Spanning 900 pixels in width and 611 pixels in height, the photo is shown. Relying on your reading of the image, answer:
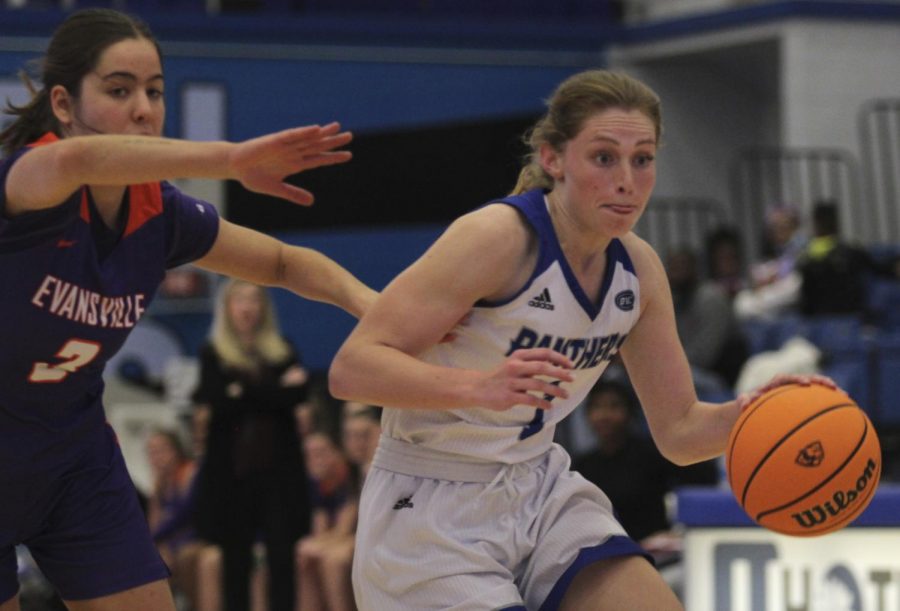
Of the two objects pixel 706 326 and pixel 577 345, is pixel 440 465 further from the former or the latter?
pixel 706 326

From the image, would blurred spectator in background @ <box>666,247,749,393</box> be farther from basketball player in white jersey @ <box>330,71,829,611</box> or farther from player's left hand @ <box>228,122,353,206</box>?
player's left hand @ <box>228,122,353,206</box>

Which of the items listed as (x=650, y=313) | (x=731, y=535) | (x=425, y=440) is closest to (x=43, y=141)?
(x=425, y=440)

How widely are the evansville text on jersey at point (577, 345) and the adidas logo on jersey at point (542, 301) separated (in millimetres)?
56

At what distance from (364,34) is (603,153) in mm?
9601

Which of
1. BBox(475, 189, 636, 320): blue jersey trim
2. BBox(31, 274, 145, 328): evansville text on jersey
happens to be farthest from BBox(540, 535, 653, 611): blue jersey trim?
BBox(31, 274, 145, 328): evansville text on jersey

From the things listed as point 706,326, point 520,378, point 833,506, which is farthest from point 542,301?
point 706,326

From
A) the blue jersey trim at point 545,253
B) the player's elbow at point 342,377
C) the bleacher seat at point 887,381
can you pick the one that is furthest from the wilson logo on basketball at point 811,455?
the bleacher seat at point 887,381

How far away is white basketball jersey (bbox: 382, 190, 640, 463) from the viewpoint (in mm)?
3617

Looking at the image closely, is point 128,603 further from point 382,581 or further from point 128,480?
point 382,581

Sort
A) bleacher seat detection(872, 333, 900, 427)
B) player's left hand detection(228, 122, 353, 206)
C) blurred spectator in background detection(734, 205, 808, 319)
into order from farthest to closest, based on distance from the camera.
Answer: blurred spectator in background detection(734, 205, 808, 319) → bleacher seat detection(872, 333, 900, 427) → player's left hand detection(228, 122, 353, 206)

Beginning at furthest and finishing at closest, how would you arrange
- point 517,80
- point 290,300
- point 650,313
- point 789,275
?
point 517,80 < point 290,300 < point 789,275 < point 650,313

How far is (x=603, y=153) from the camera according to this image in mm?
3656

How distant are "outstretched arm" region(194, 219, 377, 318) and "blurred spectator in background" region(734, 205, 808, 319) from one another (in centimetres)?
729

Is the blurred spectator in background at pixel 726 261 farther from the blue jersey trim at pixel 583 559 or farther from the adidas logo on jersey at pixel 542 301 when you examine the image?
the adidas logo on jersey at pixel 542 301
